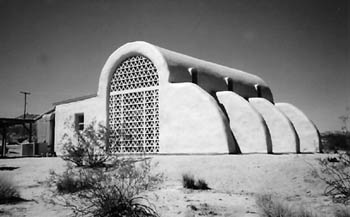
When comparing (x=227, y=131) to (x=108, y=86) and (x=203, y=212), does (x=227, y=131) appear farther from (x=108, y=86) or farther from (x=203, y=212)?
(x=203, y=212)

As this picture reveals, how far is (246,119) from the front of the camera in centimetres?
1447

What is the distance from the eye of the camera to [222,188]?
7.31m

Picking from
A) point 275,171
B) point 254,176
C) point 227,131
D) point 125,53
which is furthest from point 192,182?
point 125,53

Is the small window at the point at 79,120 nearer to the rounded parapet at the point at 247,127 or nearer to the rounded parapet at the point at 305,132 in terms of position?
the rounded parapet at the point at 247,127

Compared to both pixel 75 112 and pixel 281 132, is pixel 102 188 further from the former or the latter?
pixel 75 112

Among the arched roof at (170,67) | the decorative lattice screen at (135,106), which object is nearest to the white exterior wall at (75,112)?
the decorative lattice screen at (135,106)

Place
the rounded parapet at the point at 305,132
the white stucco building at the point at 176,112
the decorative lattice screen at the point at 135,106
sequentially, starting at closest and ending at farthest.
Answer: the white stucco building at the point at 176,112 → the decorative lattice screen at the point at 135,106 → the rounded parapet at the point at 305,132

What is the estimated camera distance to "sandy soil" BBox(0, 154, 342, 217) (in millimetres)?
5180

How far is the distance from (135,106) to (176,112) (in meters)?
2.60

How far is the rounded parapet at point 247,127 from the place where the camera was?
13.9 m

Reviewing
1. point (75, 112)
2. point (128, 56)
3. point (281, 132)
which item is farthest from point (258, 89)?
point (75, 112)

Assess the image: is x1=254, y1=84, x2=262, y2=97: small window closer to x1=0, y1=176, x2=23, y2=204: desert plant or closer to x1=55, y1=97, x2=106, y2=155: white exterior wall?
x1=55, y1=97, x2=106, y2=155: white exterior wall

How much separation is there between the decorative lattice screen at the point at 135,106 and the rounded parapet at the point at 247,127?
3555 mm

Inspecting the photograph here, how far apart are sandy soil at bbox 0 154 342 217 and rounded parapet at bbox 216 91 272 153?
11.7ft
